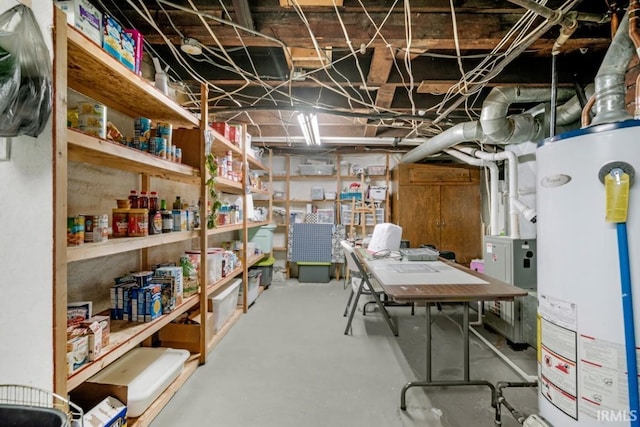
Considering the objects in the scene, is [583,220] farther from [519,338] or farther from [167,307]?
[167,307]

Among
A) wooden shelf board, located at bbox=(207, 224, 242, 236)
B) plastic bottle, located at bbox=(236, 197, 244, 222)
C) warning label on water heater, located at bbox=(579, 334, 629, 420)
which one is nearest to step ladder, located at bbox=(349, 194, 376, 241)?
plastic bottle, located at bbox=(236, 197, 244, 222)

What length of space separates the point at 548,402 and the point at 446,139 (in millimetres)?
2707

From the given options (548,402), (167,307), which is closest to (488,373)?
(548,402)

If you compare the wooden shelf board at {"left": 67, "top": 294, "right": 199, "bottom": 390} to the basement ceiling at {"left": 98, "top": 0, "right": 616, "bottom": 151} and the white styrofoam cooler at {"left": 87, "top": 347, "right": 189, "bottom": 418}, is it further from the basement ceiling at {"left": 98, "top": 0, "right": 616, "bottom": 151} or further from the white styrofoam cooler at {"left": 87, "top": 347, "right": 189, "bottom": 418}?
the basement ceiling at {"left": 98, "top": 0, "right": 616, "bottom": 151}

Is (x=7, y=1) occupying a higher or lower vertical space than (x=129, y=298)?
higher

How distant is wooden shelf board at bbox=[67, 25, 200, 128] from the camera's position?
1.23m

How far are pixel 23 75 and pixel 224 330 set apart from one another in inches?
97.3

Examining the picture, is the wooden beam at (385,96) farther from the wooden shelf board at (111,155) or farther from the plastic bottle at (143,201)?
the plastic bottle at (143,201)

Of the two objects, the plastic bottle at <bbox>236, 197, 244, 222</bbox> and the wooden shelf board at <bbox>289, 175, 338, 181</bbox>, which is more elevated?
the wooden shelf board at <bbox>289, 175, 338, 181</bbox>

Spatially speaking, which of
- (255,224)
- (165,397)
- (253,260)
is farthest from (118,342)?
(255,224)

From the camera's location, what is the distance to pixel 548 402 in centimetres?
133

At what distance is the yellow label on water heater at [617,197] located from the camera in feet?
3.40

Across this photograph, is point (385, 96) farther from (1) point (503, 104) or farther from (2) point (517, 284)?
(2) point (517, 284)
